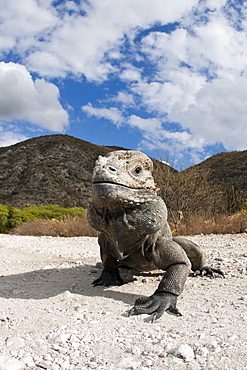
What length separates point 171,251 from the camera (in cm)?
396

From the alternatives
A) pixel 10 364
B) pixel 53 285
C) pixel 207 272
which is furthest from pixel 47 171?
pixel 10 364

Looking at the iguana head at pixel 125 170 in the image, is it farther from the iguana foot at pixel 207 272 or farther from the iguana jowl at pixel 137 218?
the iguana foot at pixel 207 272

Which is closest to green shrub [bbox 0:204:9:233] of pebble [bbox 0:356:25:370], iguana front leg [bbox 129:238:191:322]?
iguana front leg [bbox 129:238:191:322]

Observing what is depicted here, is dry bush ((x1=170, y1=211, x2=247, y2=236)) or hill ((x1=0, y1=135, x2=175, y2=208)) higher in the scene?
hill ((x1=0, y1=135, x2=175, y2=208))

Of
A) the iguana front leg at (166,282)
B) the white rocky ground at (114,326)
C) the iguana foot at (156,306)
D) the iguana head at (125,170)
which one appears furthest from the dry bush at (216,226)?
the iguana head at (125,170)

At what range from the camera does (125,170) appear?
3.60 m

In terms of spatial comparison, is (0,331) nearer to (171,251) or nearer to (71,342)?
(71,342)

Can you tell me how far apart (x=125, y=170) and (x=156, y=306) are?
1.47 m

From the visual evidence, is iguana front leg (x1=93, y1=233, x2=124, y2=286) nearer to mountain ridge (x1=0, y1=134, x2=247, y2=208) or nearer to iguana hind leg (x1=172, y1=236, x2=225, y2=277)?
iguana hind leg (x1=172, y1=236, x2=225, y2=277)

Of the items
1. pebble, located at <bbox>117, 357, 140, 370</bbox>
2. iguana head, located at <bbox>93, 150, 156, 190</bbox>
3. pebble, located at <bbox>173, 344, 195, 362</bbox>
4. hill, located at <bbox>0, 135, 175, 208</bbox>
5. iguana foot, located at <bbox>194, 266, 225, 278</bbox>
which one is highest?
hill, located at <bbox>0, 135, 175, 208</bbox>

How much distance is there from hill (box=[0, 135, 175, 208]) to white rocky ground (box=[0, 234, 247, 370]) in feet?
104

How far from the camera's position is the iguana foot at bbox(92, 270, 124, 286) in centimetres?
472

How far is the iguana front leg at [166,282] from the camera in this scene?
11.3 ft

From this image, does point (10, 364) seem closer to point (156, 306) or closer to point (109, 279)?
point (156, 306)
